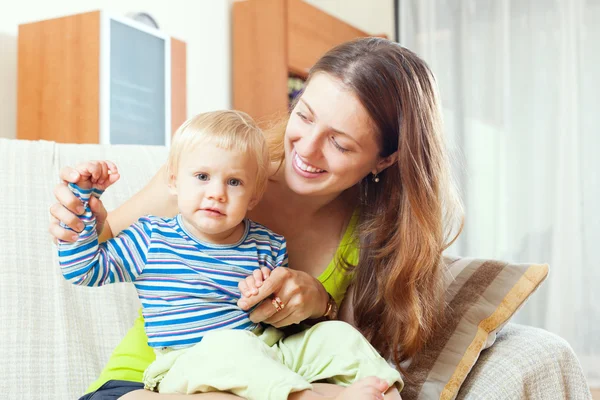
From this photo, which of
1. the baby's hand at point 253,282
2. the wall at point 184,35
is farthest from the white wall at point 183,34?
the baby's hand at point 253,282

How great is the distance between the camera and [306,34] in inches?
168

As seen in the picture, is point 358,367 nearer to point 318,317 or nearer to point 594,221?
point 318,317

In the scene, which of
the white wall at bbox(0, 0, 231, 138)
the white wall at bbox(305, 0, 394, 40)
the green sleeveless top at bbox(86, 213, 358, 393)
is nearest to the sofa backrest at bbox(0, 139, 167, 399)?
the green sleeveless top at bbox(86, 213, 358, 393)

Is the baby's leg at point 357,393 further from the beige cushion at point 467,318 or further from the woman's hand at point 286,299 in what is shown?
the beige cushion at point 467,318

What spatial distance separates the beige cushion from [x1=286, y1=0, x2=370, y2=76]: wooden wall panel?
2.80 m

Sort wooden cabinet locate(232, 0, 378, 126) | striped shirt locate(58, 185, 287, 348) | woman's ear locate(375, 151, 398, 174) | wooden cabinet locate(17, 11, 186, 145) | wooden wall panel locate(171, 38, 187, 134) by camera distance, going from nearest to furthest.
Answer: striped shirt locate(58, 185, 287, 348), woman's ear locate(375, 151, 398, 174), wooden cabinet locate(17, 11, 186, 145), wooden wall panel locate(171, 38, 187, 134), wooden cabinet locate(232, 0, 378, 126)

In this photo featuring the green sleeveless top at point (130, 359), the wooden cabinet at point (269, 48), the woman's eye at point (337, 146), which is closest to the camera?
the green sleeveless top at point (130, 359)

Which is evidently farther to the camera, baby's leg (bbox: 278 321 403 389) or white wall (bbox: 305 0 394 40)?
white wall (bbox: 305 0 394 40)

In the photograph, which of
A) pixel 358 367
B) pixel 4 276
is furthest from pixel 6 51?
pixel 358 367

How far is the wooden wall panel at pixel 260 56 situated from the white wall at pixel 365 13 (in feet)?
3.20

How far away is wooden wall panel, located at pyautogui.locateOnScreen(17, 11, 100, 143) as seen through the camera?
2871mm

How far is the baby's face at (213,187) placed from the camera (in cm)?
114

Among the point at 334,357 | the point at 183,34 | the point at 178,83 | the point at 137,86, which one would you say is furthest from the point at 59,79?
the point at 334,357

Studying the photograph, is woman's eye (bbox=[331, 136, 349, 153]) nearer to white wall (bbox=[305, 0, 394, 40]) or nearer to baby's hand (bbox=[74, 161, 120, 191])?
baby's hand (bbox=[74, 161, 120, 191])
